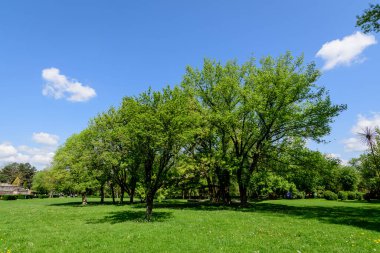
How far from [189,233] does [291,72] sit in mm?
25889

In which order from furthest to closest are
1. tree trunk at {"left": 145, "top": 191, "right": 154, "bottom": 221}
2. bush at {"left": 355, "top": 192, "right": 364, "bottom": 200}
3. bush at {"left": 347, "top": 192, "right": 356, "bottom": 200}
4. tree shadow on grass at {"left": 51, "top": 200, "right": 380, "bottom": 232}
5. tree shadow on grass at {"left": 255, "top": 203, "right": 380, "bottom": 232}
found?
bush at {"left": 347, "top": 192, "right": 356, "bottom": 200}
bush at {"left": 355, "top": 192, "right": 364, "bottom": 200}
tree trunk at {"left": 145, "top": 191, "right": 154, "bottom": 221}
tree shadow on grass at {"left": 51, "top": 200, "right": 380, "bottom": 232}
tree shadow on grass at {"left": 255, "top": 203, "right": 380, "bottom": 232}

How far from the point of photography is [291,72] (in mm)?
34125

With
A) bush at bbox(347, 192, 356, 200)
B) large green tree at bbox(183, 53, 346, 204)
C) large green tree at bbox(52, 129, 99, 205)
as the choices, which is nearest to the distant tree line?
large green tree at bbox(183, 53, 346, 204)

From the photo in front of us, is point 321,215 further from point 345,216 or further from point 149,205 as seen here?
point 149,205

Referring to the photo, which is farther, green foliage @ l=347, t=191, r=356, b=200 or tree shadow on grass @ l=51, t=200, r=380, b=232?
green foliage @ l=347, t=191, r=356, b=200

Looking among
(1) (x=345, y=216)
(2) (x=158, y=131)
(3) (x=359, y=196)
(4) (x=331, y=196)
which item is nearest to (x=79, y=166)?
(2) (x=158, y=131)

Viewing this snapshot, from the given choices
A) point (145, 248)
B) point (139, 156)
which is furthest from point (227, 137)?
point (145, 248)

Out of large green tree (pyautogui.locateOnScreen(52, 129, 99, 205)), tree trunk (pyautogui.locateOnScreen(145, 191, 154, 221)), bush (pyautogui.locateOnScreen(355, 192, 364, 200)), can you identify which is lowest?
bush (pyautogui.locateOnScreen(355, 192, 364, 200))

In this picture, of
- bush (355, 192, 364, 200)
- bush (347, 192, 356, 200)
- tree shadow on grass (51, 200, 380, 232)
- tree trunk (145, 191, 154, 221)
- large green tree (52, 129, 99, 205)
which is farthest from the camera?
bush (347, 192, 356, 200)

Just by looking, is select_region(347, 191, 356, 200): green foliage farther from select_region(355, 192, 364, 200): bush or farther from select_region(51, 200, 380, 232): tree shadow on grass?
select_region(51, 200, 380, 232): tree shadow on grass

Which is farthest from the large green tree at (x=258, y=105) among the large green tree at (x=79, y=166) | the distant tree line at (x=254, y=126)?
the large green tree at (x=79, y=166)

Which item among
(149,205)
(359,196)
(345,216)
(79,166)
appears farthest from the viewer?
(359,196)

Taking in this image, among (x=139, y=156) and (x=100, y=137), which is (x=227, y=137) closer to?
(x=139, y=156)

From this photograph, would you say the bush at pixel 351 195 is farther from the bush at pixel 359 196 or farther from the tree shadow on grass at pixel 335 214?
the tree shadow on grass at pixel 335 214
